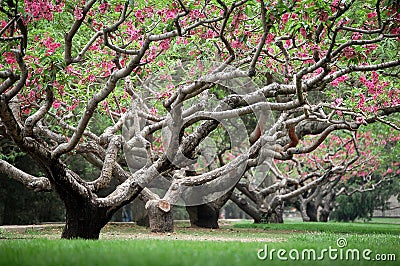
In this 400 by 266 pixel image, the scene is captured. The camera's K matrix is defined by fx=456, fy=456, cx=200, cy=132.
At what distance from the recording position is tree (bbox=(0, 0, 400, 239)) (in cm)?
816

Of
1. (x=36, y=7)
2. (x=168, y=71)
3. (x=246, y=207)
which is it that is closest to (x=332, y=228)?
(x=246, y=207)

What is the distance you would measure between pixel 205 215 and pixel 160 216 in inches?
216

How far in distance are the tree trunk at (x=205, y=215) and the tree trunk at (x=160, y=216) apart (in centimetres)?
508

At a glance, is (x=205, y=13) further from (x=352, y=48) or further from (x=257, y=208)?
(x=257, y=208)

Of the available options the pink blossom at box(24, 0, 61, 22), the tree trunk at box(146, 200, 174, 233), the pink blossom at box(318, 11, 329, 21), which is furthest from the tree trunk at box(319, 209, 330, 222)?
the pink blossom at box(24, 0, 61, 22)

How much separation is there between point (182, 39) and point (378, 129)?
9.92m

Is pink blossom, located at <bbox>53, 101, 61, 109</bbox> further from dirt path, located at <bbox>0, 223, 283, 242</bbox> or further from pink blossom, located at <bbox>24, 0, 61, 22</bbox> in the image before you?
pink blossom, located at <bbox>24, 0, 61, 22</bbox>

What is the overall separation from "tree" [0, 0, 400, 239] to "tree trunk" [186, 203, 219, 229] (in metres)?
3.62

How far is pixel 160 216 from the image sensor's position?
43.1 feet

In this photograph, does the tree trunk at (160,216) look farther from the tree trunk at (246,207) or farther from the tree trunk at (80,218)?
the tree trunk at (246,207)

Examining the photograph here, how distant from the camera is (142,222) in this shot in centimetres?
1917

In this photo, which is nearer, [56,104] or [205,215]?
[56,104]

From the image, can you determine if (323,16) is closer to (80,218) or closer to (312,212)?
(80,218)

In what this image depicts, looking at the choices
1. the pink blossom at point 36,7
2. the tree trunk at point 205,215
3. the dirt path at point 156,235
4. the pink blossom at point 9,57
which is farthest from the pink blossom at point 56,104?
the tree trunk at point 205,215
